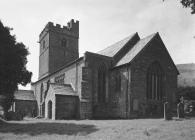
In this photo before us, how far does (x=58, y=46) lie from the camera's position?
180 ft

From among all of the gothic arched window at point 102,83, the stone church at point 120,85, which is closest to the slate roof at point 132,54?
the stone church at point 120,85

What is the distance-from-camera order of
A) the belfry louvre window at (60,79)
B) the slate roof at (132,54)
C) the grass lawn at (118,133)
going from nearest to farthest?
the grass lawn at (118,133), the slate roof at (132,54), the belfry louvre window at (60,79)

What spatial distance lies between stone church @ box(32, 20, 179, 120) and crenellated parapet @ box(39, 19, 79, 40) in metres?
19.8

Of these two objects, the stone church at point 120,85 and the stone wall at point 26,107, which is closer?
the stone church at point 120,85

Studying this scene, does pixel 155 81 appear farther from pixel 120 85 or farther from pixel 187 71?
pixel 187 71

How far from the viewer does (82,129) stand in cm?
2027

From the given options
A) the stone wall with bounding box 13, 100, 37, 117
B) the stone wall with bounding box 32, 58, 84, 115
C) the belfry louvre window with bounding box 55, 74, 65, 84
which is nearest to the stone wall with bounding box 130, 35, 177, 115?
the stone wall with bounding box 32, 58, 84, 115

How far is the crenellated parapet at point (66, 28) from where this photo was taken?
54344 millimetres

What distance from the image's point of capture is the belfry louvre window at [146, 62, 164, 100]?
32666 millimetres

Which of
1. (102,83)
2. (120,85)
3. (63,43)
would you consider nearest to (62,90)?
(102,83)

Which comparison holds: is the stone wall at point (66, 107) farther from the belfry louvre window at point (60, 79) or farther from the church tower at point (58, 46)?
the church tower at point (58, 46)

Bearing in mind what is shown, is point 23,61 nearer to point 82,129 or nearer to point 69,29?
point 82,129

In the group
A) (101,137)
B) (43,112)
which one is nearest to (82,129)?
(101,137)

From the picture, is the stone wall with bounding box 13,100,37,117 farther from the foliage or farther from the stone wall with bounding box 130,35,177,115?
the foliage
